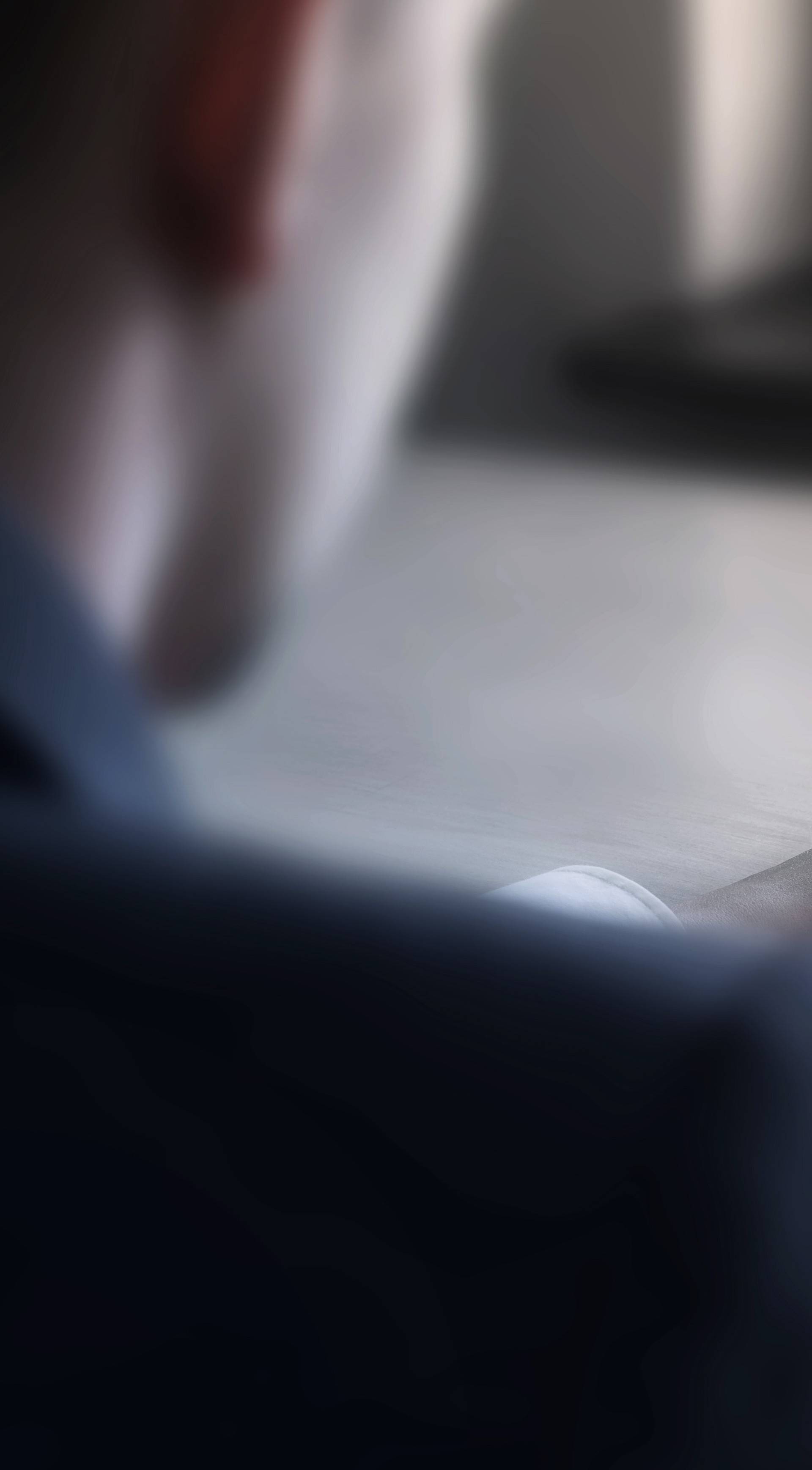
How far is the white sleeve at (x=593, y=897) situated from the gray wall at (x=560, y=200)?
0.06 metres

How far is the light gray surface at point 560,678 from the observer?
197 mm

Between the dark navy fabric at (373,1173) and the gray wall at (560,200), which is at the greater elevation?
the gray wall at (560,200)

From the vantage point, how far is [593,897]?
202 millimetres

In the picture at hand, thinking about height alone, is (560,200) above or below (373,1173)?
above

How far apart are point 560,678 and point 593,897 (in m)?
0.03

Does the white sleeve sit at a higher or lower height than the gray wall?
lower

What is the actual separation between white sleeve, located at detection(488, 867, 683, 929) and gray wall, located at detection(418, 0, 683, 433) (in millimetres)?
59

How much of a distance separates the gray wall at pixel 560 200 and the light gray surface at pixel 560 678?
1 centimetres

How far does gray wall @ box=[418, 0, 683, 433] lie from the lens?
18cm

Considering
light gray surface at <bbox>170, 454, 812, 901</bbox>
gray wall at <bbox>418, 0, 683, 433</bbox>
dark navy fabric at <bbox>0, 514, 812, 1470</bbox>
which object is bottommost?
dark navy fabric at <bbox>0, 514, 812, 1470</bbox>

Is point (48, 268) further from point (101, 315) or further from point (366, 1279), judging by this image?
point (366, 1279)

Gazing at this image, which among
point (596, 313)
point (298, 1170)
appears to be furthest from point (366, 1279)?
point (596, 313)

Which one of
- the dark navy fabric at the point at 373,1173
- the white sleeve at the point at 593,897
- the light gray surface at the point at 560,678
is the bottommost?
the dark navy fabric at the point at 373,1173

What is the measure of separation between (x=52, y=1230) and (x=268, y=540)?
0.32 feet
